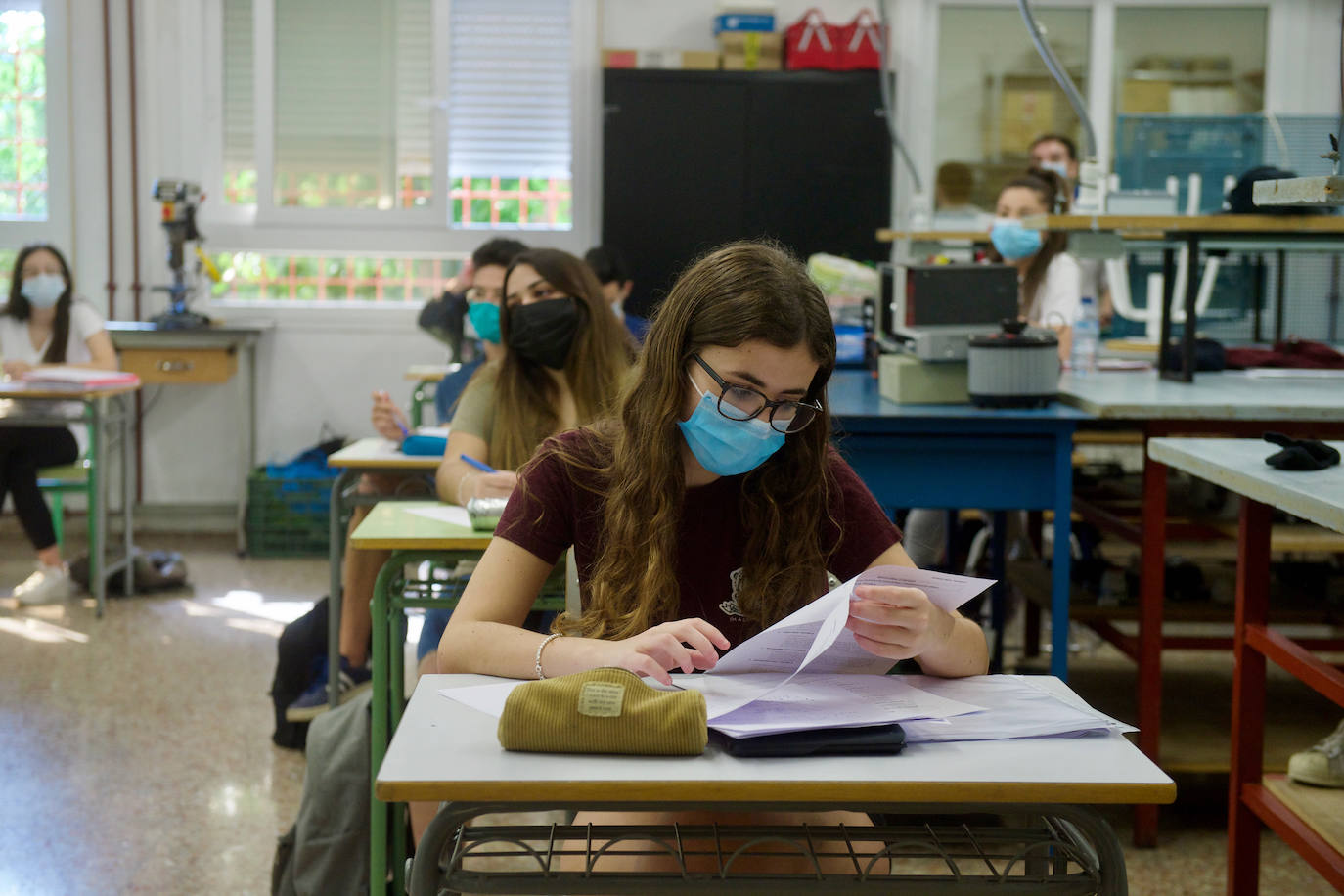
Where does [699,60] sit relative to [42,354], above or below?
above

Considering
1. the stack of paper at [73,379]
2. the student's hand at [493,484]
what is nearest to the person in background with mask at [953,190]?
the stack of paper at [73,379]

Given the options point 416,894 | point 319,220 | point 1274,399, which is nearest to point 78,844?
point 416,894

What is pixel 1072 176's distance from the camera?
5238 millimetres

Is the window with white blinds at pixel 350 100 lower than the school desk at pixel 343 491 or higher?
higher

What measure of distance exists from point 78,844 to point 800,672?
73.6 inches

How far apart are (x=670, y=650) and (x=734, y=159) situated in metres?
4.47

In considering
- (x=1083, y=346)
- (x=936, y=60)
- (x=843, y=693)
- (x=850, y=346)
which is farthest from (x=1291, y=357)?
(x=936, y=60)

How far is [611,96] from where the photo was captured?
18.0ft

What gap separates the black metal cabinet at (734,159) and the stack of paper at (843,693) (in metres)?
4.21

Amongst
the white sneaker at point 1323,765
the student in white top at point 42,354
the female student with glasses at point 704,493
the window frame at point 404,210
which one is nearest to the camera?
the female student with glasses at point 704,493

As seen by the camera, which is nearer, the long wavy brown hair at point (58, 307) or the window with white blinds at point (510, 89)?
the long wavy brown hair at point (58, 307)

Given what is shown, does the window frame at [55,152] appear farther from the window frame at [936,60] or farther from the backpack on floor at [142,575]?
the window frame at [936,60]

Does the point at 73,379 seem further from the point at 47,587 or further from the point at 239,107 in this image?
the point at 239,107

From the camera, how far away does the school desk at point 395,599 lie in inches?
82.4
